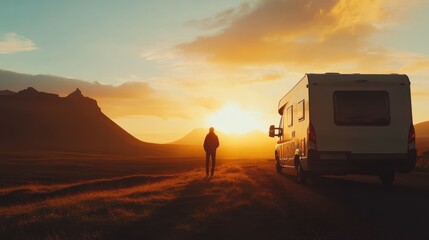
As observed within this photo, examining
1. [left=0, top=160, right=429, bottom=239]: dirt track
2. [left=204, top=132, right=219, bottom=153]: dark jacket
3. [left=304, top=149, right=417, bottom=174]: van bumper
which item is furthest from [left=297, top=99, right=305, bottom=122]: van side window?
[left=204, top=132, right=219, bottom=153]: dark jacket

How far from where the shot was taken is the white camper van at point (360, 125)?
1429 centimetres

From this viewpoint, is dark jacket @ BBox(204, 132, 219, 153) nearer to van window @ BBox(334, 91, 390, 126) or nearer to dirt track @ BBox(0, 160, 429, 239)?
dirt track @ BBox(0, 160, 429, 239)

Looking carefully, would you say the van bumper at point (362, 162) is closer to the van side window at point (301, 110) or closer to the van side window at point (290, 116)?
the van side window at point (301, 110)

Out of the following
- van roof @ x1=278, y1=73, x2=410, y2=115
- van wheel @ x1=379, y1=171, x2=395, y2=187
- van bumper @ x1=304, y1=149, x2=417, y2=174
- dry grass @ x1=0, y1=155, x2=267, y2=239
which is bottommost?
dry grass @ x1=0, y1=155, x2=267, y2=239

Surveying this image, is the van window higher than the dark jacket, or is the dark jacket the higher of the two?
the van window

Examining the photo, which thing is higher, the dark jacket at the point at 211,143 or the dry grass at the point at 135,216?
the dark jacket at the point at 211,143

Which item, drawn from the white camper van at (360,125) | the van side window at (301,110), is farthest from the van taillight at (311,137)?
the van side window at (301,110)

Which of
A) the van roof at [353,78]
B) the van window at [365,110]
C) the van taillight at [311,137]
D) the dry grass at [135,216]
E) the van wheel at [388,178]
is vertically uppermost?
the van roof at [353,78]

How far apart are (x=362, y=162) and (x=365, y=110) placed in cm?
157

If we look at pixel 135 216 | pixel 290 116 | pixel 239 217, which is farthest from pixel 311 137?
pixel 135 216

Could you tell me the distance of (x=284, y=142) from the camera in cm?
2030

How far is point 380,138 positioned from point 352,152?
939mm

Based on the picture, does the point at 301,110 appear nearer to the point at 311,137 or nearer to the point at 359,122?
the point at 311,137

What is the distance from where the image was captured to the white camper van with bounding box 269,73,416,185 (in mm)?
14289
